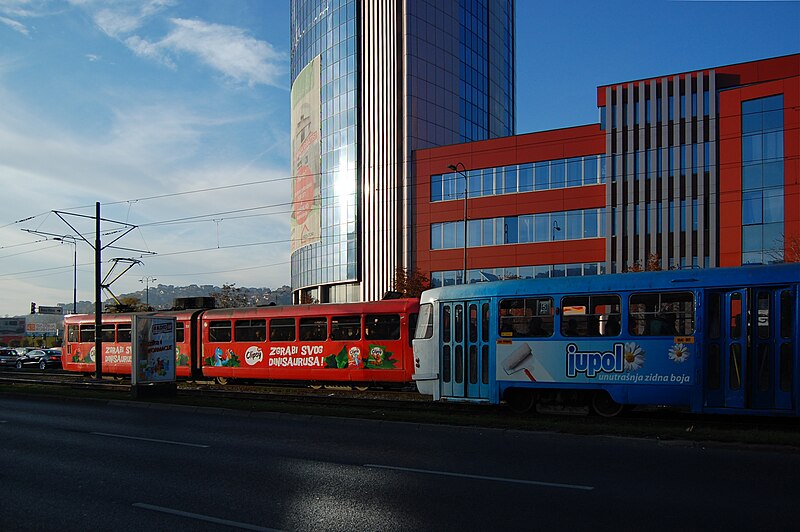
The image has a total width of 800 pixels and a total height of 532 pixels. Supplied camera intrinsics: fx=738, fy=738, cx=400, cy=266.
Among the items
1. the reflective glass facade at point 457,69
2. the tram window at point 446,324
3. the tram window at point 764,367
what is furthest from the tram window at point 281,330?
the reflective glass facade at point 457,69

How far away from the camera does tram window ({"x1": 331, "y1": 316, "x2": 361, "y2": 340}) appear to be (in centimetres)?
2445

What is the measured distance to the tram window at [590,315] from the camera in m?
15.2

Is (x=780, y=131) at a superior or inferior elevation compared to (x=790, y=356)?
superior

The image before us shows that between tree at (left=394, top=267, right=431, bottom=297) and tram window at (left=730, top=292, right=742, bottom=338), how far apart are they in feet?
121

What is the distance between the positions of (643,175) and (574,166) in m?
4.90

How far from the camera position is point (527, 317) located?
16266mm

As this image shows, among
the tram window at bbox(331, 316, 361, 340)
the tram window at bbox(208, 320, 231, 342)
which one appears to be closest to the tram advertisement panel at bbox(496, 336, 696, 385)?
the tram window at bbox(331, 316, 361, 340)

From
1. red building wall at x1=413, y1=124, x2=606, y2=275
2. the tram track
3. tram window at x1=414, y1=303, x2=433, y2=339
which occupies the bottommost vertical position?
the tram track

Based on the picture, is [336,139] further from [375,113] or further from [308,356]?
[308,356]

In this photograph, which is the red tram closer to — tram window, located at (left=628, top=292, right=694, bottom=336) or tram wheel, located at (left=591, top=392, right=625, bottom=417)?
Answer: tram wheel, located at (left=591, top=392, right=625, bottom=417)

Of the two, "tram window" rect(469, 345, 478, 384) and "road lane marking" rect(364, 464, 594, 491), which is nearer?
"road lane marking" rect(364, 464, 594, 491)

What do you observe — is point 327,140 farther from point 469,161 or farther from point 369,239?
point 469,161

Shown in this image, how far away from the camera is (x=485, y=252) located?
5706 cm

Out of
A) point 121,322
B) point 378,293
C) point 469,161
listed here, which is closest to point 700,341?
point 121,322
